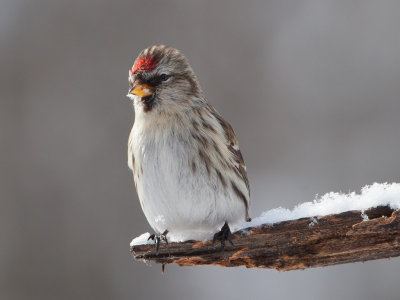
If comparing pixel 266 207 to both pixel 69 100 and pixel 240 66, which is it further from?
pixel 69 100

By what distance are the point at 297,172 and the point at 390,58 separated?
1.75 metres

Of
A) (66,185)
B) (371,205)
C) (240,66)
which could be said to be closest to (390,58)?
(240,66)

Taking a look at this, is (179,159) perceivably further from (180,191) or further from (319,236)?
(319,236)

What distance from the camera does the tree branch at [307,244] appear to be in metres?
2.39

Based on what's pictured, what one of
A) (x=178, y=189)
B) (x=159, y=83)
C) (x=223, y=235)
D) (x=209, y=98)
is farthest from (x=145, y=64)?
(x=209, y=98)

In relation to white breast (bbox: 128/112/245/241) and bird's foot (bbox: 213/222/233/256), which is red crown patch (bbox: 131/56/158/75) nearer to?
white breast (bbox: 128/112/245/241)

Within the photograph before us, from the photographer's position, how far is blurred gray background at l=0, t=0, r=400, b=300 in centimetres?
564

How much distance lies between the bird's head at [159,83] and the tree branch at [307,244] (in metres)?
0.78

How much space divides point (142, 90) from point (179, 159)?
0.44 m

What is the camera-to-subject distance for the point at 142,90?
3.15m

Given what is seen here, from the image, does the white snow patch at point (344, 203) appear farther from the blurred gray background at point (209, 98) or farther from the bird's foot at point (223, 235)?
the blurred gray background at point (209, 98)

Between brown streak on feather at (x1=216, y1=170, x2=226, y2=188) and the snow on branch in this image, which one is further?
brown streak on feather at (x1=216, y1=170, x2=226, y2=188)

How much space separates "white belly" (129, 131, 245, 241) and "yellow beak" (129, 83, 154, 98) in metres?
0.23

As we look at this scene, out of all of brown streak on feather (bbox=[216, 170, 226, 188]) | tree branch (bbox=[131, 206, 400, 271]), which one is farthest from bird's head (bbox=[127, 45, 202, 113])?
tree branch (bbox=[131, 206, 400, 271])
